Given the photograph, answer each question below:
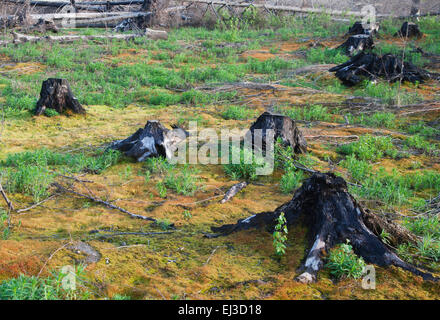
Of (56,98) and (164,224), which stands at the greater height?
(56,98)

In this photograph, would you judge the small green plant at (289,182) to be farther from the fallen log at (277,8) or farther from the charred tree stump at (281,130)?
the fallen log at (277,8)

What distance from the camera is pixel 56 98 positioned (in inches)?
280

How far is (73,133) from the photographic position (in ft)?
21.3

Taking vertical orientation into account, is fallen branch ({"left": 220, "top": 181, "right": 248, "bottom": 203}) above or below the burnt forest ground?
below

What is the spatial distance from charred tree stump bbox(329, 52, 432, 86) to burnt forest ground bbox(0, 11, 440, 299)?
0.86ft

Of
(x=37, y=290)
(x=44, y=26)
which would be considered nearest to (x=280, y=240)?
(x=37, y=290)

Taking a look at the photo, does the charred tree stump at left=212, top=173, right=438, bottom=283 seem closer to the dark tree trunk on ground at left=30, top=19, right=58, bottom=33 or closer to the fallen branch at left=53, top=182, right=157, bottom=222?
the fallen branch at left=53, top=182, right=157, bottom=222

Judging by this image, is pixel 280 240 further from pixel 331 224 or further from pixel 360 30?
pixel 360 30

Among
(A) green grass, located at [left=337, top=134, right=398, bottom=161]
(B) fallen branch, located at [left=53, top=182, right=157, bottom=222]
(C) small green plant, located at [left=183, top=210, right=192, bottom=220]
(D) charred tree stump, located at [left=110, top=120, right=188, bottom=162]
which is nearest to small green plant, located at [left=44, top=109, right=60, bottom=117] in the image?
(D) charred tree stump, located at [left=110, top=120, right=188, bottom=162]

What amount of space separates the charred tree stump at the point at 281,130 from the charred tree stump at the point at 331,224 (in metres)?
2.12

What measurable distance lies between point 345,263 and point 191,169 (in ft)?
9.17

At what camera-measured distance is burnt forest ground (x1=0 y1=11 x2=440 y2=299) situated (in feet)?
8.91

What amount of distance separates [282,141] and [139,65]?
21.0ft

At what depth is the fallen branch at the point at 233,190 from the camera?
431cm
